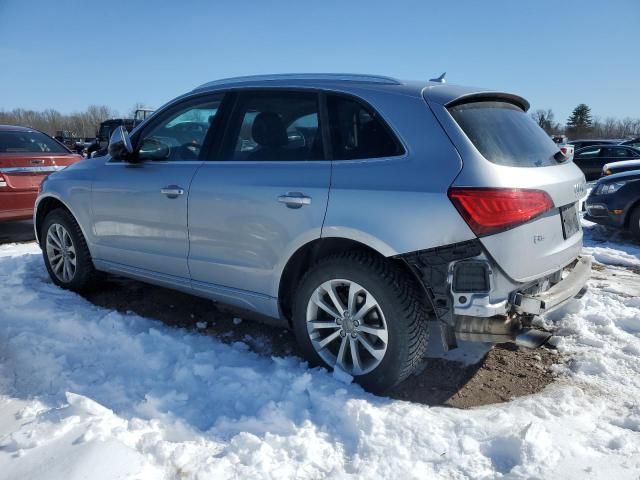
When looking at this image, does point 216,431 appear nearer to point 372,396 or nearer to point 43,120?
point 372,396

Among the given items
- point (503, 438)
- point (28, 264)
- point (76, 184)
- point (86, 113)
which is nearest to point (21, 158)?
point (28, 264)

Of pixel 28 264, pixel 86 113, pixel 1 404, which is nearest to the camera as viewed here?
pixel 1 404

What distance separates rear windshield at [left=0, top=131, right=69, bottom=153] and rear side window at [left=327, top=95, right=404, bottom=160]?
6.01 meters

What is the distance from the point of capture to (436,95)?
2799mm

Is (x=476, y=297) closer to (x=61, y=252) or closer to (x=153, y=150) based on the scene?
(x=153, y=150)

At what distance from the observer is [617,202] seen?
282 inches

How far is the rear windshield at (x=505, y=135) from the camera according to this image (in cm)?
268

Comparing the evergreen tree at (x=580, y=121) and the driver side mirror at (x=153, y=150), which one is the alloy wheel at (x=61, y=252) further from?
the evergreen tree at (x=580, y=121)

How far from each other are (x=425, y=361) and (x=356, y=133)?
1.56 m

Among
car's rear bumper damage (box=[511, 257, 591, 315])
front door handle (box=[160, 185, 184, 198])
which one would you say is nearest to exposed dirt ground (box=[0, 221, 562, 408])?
car's rear bumper damage (box=[511, 257, 591, 315])

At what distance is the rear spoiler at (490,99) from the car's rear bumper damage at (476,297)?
2.77ft

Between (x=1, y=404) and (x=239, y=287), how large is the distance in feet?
4.84

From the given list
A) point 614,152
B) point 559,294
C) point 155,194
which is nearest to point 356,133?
point 559,294

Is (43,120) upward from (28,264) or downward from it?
upward
